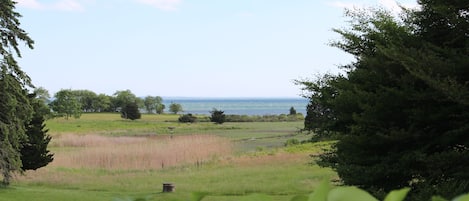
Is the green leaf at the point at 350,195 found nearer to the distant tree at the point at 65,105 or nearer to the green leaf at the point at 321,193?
the green leaf at the point at 321,193

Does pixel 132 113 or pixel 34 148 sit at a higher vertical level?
pixel 132 113

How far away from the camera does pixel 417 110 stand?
9016 millimetres

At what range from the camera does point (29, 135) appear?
56.3 ft

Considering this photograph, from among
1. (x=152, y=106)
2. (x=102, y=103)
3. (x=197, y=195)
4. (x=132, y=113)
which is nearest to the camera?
(x=197, y=195)

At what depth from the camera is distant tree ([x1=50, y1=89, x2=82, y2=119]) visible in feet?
198

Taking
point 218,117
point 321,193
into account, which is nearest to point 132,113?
point 218,117

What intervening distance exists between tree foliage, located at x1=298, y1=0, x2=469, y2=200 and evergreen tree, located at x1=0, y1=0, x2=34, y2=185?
334 inches

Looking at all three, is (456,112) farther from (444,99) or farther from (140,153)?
(140,153)

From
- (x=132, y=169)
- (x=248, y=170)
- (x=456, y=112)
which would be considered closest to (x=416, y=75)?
(x=456, y=112)

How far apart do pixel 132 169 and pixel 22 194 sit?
23.2 feet

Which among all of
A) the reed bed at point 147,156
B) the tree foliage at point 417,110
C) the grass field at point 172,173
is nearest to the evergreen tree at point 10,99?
the grass field at point 172,173

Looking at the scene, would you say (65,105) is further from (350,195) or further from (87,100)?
(350,195)

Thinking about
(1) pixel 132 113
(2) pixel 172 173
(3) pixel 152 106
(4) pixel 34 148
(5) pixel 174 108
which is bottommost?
(2) pixel 172 173

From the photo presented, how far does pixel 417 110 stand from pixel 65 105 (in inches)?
2221
